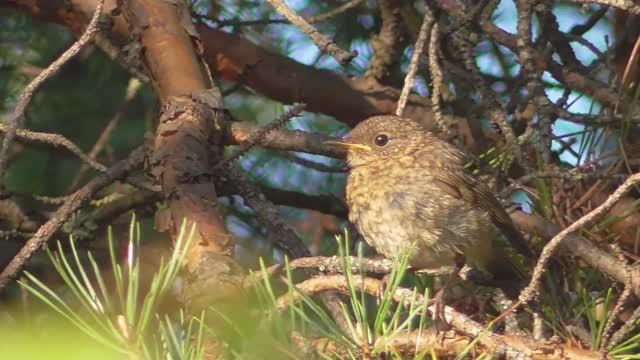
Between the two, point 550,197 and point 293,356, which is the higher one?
point 550,197

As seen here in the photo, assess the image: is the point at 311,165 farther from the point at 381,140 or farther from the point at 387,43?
the point at 387,43

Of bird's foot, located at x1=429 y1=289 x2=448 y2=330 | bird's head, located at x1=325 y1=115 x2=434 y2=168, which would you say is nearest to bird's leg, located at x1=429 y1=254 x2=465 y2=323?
bird's foot, located at x1=429 y1=289 x2=448 y2=330

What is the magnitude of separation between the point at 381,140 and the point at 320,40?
4.93 feet

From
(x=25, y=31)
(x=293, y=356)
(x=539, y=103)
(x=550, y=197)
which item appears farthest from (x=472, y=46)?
(x=25, y=31)

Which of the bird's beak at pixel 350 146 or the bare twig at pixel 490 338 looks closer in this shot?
the bare twig at pixel 490 338

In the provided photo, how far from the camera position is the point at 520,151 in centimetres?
370

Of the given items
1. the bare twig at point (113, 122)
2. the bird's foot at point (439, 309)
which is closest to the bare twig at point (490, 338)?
the bird's foot at point (439, 309)

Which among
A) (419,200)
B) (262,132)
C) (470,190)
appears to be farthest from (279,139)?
(470,190)

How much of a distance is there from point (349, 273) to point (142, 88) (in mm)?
3099

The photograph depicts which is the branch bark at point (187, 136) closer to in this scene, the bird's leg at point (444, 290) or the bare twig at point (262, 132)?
the bare twig at point (262, 132)

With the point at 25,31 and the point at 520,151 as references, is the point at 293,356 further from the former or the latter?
the point at 25,31

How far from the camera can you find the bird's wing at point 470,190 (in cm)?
411

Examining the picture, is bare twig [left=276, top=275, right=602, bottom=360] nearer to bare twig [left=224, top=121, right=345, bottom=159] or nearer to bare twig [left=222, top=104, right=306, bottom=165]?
bare twig [left=222, top=104, right=306, bottom=165]

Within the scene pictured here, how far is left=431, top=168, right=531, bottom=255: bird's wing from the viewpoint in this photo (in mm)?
4113
